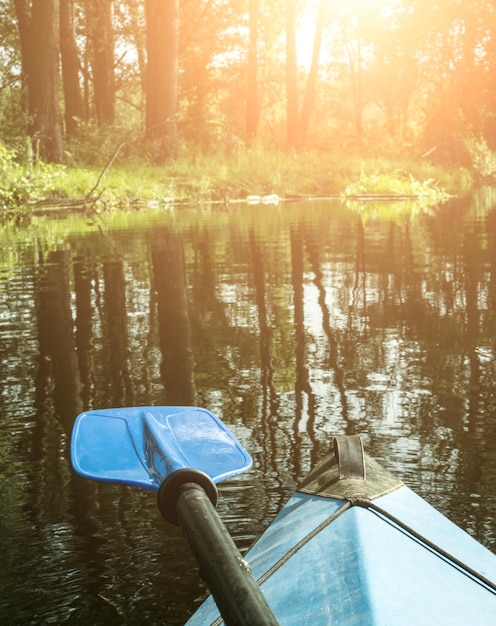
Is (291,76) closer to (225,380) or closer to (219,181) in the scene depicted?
(219,181)

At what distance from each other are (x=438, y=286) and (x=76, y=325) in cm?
326

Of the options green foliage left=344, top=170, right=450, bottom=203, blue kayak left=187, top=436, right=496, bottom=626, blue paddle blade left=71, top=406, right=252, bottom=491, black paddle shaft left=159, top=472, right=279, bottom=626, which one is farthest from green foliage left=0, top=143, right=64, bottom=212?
black paddle shaft left=159, top=472, right=279, bottom=626

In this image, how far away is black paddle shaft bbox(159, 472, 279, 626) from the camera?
1363 millimetres

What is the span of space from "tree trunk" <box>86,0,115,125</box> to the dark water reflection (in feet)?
55.7

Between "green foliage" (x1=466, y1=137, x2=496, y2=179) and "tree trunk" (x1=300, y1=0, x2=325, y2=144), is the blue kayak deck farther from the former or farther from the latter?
"green foliage" (x1=466, y1=137, x2=496, y2=179)

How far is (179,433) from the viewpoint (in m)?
2.87

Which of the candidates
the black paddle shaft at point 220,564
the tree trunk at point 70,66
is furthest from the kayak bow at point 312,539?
the tree trunk at point 70,66

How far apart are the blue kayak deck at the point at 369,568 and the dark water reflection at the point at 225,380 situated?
0.43 m

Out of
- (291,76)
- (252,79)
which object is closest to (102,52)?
(252,79)

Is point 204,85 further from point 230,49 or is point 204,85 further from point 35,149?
point 35,149

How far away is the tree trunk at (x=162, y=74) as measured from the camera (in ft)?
70.1

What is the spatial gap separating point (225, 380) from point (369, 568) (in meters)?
3.01

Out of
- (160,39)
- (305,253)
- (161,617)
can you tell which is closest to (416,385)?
(161,617)

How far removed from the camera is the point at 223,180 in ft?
73.9
